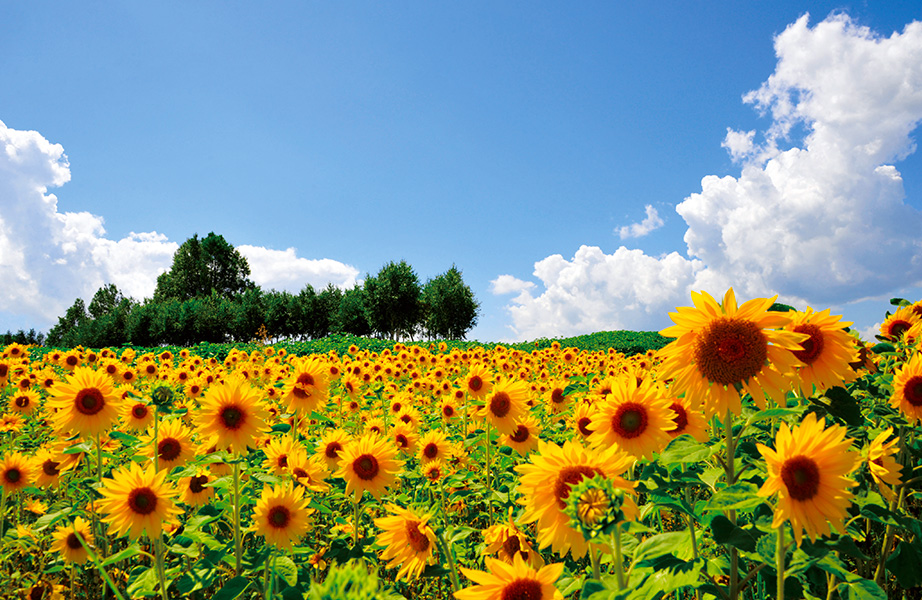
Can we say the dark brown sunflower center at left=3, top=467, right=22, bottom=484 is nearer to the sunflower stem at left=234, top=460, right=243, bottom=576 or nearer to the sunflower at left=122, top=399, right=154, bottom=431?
the sunflower at left=122, top=399, right=154, bottom=431

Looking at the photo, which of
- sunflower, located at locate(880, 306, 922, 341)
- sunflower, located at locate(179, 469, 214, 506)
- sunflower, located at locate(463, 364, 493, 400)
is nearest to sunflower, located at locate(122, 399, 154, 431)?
sunflower, located at locate(179, 469, 214, 506)

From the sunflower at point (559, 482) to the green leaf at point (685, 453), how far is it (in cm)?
17

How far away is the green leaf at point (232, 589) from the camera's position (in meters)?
2.17

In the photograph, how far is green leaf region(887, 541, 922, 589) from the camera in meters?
2.02

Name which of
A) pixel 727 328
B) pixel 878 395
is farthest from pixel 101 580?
pixel 878 395

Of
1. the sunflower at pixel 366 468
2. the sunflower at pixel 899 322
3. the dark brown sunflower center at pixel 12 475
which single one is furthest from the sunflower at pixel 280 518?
the sunflower at pixel 899 322

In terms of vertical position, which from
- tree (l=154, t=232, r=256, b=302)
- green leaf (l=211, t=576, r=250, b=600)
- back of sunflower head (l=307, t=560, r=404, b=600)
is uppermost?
tree (l=154, t=232, r=256, b=302)

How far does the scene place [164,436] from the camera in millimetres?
3365

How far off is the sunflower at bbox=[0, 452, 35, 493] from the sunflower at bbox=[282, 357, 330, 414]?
2.00 metres

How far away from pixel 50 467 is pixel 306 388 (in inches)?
85.4

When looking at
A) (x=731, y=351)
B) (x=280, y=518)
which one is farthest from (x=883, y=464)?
(x=280, y=518)

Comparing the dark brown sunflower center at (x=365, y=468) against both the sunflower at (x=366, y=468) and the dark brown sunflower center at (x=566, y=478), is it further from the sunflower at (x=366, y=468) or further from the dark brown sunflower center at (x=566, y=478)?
the dark brown sunflower center at (x=566, y=478)

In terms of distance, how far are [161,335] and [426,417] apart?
209ft

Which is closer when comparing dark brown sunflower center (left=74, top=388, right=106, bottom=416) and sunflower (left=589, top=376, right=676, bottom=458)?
sunflower (left=589, top=376, right=676, bottom=458)
